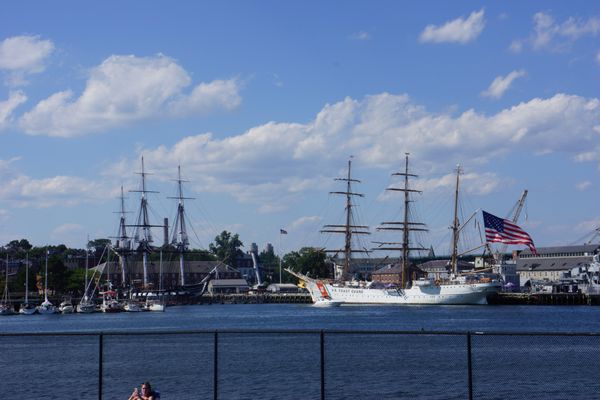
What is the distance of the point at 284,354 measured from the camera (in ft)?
160

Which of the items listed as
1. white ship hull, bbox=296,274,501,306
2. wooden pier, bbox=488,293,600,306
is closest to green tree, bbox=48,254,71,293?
white ship hull, bbox=296,274,501,306

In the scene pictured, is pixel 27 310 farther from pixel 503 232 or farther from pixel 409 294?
pixel 503 232

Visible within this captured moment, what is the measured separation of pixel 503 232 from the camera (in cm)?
12731

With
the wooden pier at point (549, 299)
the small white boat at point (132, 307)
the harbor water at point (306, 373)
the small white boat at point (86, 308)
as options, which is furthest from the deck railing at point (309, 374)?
the wooden pier at point (549, 299)

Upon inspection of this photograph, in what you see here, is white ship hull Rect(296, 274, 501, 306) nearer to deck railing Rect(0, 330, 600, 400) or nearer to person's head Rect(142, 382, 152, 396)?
deck railing Rect(0, 330, 600, 400)

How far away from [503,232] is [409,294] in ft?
181

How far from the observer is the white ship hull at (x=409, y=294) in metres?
172

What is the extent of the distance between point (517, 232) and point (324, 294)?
70.4 metres

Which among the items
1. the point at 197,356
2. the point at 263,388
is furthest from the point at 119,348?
the point at 263,388

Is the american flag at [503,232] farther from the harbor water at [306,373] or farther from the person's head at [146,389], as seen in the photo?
the person's head at [146,389]

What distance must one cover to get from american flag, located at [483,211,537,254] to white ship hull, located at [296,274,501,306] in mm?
44059

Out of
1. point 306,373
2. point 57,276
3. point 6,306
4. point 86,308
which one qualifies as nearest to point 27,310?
point 6,306

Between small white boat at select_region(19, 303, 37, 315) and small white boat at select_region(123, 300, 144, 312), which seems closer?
small white boat at select_region(19, 303, 37, 315)

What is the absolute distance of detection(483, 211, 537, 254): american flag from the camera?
126 metres
